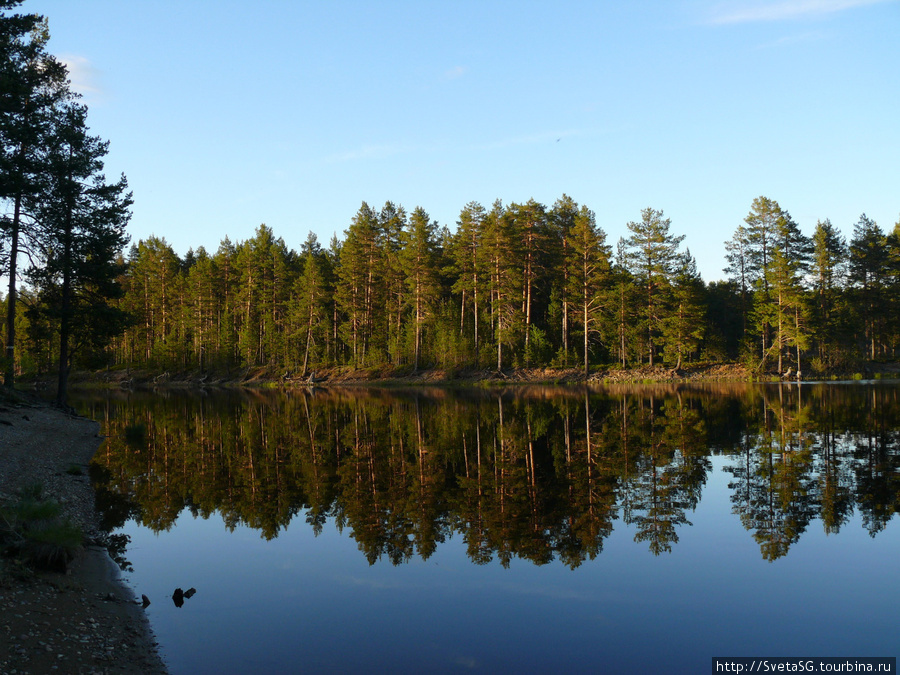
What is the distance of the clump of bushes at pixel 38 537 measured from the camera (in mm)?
8188

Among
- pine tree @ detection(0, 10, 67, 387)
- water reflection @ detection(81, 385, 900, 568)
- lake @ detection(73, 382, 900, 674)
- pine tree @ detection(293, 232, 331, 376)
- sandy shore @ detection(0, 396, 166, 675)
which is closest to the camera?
sandy shore @ detection(0, 396, 166, 675)

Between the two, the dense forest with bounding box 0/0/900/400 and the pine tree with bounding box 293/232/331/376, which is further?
the pine tree with bounding box 293/232/331/376

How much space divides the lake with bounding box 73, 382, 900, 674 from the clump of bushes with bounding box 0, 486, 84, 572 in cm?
130

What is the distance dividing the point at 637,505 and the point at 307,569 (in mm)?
7024

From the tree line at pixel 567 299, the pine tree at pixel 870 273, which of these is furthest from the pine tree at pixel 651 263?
the pine tree at pixel 870 273

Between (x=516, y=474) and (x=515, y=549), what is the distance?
5.87 m

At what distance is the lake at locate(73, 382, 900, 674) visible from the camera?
706cm

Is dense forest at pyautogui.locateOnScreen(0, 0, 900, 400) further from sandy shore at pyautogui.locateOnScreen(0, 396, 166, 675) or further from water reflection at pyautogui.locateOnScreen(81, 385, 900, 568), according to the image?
sandy shore at pyautogui.locateOnScreen(0, 396, 166, 675)

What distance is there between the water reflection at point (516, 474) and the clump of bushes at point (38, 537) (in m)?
3.81

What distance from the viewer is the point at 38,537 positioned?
8.28 m

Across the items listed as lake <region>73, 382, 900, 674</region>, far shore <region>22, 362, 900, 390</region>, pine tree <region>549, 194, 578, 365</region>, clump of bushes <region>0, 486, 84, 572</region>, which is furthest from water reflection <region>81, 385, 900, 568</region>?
pine tree <region>549, 194, 578, 365</region>

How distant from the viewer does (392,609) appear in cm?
815

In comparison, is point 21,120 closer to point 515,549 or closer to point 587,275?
point 515,549

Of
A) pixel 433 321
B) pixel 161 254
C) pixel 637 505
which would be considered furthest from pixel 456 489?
pixel 161 254
